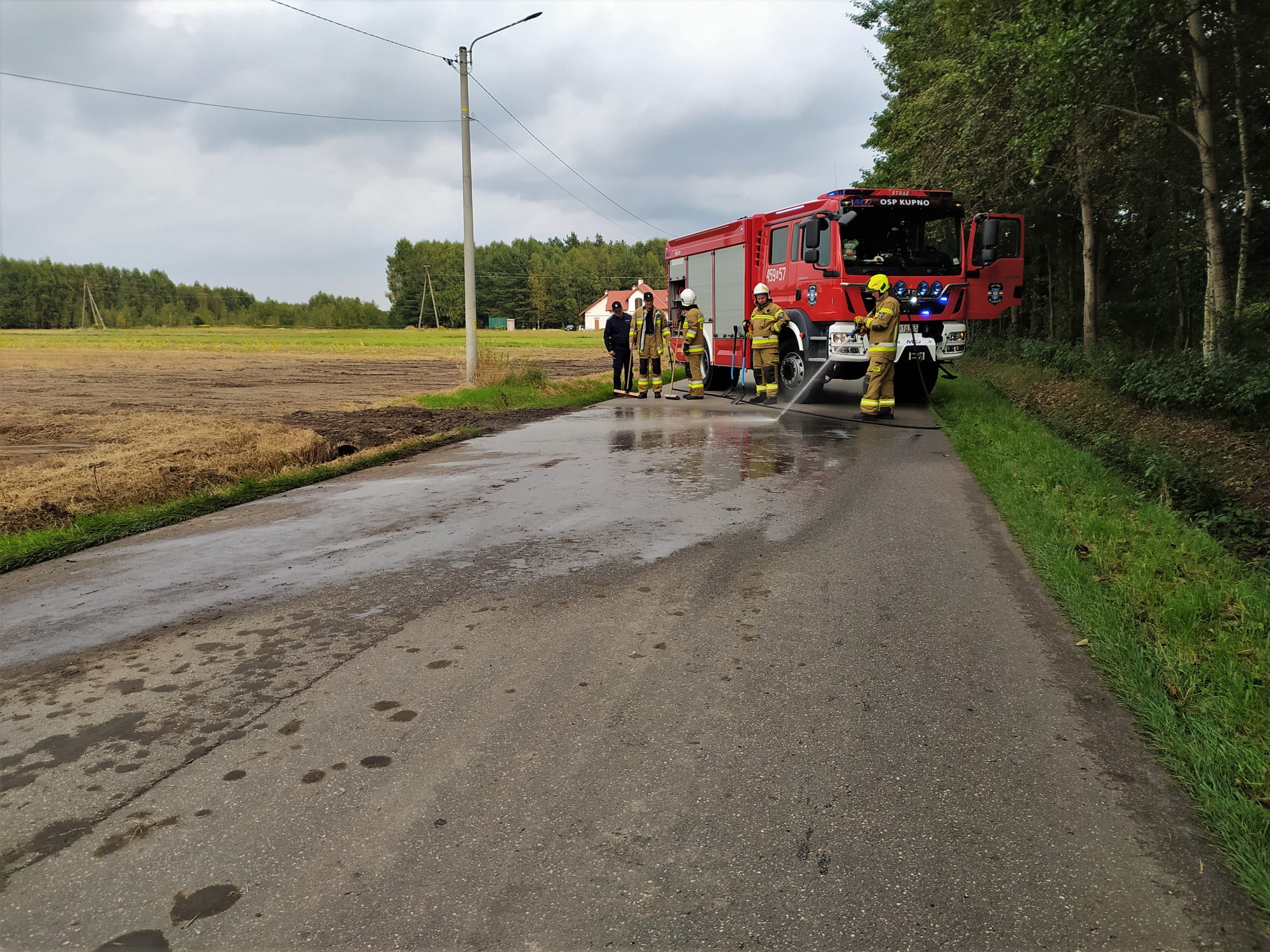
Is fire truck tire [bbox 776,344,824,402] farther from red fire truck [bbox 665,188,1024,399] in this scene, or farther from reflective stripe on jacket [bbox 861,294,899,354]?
reflective stripe on jacket [bbox 861,294,899,354]

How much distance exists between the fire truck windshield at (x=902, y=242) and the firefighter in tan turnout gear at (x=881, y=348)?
0.60 m

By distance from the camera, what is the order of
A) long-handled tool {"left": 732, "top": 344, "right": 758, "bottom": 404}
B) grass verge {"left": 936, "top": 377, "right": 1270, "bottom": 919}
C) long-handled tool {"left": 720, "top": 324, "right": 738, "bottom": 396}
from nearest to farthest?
1. grass verge {"left": 936, "top": 377, "right": 1270, "bottom": 919}
2. long-handled tool {"left": 732, "top": 344, "right": 758, "bottom": 404}
3. long-handled tool {"left": 720, "top": 324, "right": 738, "bottom": 396}

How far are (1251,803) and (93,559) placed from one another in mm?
6806

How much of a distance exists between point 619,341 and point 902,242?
6.51 m

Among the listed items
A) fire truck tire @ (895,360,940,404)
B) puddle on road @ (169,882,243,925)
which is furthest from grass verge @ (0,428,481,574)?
fire truck tire @ (895,360,940,404)

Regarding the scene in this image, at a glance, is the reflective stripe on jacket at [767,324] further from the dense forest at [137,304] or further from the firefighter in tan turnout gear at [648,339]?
the dense forest at [137,304]

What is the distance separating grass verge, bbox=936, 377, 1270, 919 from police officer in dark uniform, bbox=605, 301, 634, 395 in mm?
11575

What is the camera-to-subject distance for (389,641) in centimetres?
452

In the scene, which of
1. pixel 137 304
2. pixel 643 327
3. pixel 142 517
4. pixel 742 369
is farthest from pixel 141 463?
pixel 137 304

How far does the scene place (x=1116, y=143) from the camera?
18.9 metres

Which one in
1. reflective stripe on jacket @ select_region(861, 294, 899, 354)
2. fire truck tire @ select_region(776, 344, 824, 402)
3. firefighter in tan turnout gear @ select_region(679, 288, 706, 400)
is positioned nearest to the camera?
reflective stripe on jacket @ select_region(861, 294, 899, 354)

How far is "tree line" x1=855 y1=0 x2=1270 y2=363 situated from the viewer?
1403 cm

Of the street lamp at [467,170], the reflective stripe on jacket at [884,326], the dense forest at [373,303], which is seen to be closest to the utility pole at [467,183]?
the street lamp at [467,170]

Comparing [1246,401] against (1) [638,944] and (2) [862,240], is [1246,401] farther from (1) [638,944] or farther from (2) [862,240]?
(1) [638,944]
